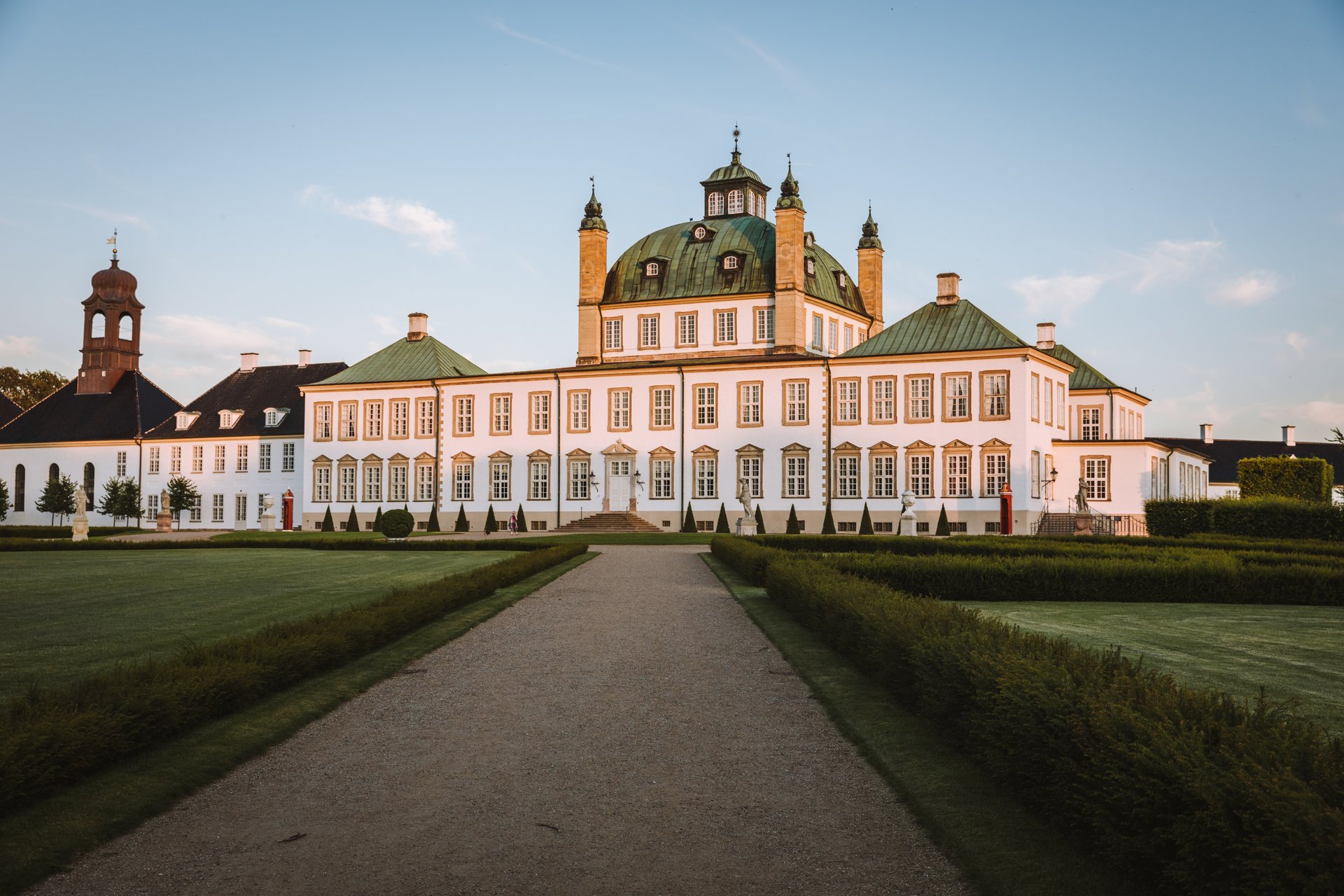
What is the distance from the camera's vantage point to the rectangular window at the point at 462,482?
186 feet

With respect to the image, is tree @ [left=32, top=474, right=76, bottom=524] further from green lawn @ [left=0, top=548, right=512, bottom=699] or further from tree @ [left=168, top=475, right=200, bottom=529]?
green lawn @ [left=0, top=548, right=512, bottom=699]

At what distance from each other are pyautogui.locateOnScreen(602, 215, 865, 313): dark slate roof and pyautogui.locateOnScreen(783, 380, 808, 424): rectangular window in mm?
5886

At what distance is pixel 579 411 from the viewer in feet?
181

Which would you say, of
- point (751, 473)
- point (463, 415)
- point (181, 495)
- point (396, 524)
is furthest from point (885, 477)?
point (181, 495)

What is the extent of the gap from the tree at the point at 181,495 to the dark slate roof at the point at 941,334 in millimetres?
37016

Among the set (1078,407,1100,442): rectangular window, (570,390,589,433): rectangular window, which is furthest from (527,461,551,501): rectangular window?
(1078,407,1100,442): rectangular window

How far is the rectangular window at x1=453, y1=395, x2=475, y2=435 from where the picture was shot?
57.3 m

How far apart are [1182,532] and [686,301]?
1096 inches

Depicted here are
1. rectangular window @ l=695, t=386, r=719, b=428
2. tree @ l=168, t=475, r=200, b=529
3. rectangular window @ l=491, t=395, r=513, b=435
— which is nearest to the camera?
rectangular window @ l=695, t=386, r=719, b=428

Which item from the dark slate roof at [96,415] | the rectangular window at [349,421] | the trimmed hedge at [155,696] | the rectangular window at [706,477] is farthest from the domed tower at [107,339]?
the trimmed hedge at [155,696]

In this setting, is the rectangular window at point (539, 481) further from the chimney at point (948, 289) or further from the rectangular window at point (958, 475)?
the chimney at point (948, 289)


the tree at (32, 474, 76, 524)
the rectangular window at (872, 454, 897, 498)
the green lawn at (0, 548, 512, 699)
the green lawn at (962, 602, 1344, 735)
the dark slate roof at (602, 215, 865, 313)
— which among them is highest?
the dark slate roof at (602, 215, 865, 313)

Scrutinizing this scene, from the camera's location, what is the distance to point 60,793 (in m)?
7.07

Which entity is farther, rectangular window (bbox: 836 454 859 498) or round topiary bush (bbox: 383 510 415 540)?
rectangular window (bbox: 836 454 859 498)
